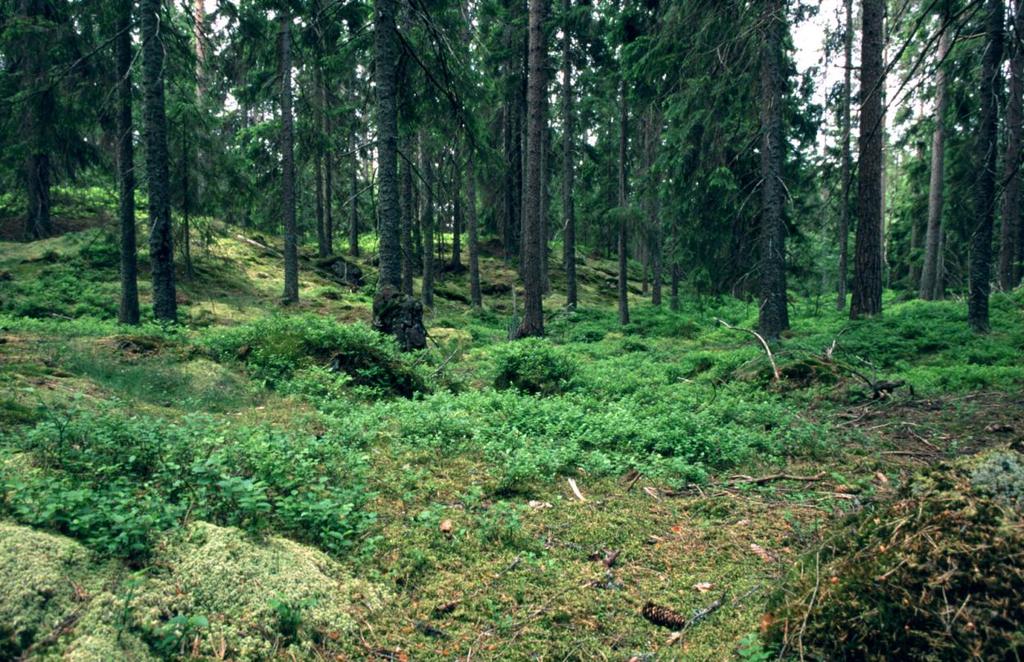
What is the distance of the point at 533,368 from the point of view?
995 centimetres

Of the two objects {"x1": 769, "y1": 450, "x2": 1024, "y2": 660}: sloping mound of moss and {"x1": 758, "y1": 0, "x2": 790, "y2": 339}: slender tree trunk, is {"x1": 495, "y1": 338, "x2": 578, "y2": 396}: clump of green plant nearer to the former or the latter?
{"x1": 758, "y1": 0, "x2": 790, "y2": 339}: slender tree trunk

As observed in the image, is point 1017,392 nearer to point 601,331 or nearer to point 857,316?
point 857,316

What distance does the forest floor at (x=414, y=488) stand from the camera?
2.83 m

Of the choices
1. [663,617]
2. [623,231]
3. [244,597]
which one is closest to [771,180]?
[623,231]

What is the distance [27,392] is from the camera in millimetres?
5434

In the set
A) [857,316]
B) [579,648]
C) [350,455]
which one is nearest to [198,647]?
[579,648]

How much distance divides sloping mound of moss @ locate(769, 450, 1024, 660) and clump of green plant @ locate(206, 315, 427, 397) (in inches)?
266

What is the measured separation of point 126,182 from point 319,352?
27.5ft

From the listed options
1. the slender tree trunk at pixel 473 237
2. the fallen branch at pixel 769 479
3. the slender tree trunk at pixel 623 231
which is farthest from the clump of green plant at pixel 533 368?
the slender tree trunk at pixel 473 237

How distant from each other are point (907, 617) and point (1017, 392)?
27.4 ft

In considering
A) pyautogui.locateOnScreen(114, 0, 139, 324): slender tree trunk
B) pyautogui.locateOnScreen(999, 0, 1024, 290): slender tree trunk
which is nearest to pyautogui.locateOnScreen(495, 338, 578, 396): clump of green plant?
pyautogui.locateOnScreen(114, 0, 139, 324): slender tree trunk

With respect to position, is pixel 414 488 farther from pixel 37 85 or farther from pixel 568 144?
pixel 568 144

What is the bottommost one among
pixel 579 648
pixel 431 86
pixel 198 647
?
pixel 579 648

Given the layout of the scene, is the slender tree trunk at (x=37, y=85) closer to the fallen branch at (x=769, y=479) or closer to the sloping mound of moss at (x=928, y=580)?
the fallen branch at (x=769, y=479)
